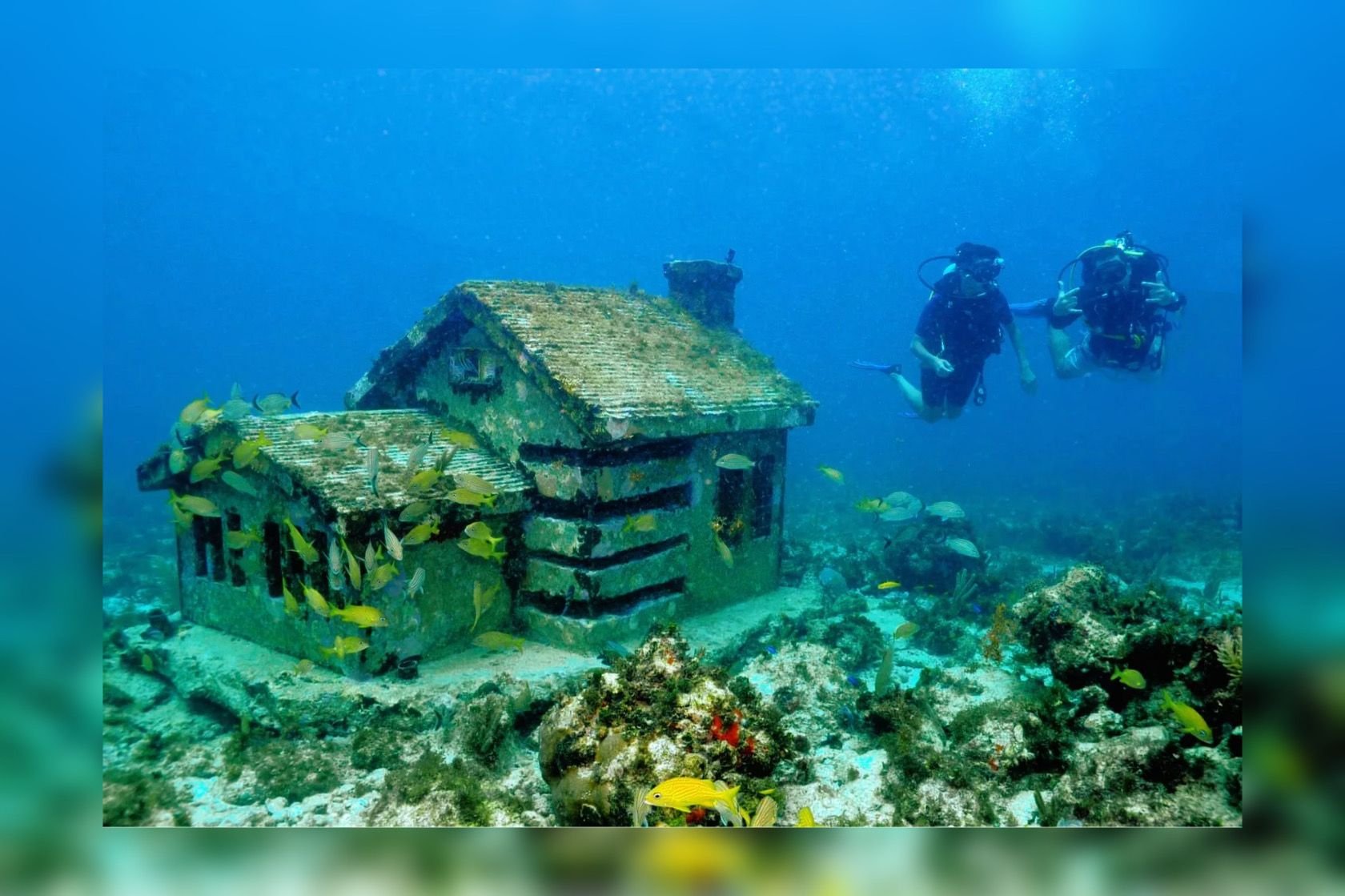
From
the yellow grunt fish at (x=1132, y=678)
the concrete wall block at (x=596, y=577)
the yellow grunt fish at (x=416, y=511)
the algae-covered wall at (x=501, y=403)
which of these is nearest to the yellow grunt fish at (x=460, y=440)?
the algae-covered wall at (x=501, y=403)

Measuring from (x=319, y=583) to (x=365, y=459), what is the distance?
1.82m

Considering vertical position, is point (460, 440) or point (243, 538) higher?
point (460, 440)

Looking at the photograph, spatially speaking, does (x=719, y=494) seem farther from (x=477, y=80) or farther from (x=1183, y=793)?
(x=477, y=80)

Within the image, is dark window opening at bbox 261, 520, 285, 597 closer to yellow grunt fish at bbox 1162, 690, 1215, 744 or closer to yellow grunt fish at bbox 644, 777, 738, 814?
yellow grunt fish at bbox 644, 777, 738, 814

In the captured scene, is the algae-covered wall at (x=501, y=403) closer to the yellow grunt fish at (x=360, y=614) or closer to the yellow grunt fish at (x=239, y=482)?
the yellow grunt fish at (x=239, y=482)

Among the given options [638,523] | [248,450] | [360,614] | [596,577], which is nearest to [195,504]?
[248,450]

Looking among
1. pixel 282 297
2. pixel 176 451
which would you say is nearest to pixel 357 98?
pixel 282 297

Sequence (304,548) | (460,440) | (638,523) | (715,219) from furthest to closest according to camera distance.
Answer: (715,219) → (460,440) → (638,523) → (304,548)

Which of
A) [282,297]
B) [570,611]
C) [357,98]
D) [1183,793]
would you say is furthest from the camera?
[357,98]

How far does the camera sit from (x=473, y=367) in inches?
472

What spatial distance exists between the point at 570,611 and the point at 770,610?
166 inches

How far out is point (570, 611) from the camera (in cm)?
1031

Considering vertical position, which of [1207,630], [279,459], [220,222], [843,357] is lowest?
[1207,630]

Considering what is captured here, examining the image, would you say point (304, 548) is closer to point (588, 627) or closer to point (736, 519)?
point (588, 627)
